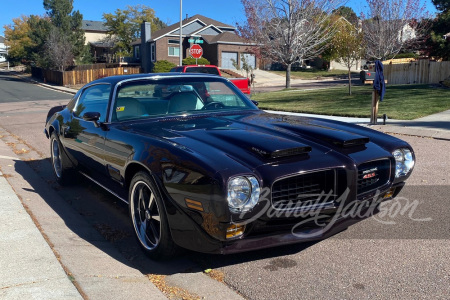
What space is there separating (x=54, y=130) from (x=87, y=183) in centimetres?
89

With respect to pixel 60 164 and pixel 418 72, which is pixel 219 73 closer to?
pixel 60 164

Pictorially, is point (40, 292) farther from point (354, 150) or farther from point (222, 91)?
point (222, 91)

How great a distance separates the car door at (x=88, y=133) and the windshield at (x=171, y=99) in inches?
9.7

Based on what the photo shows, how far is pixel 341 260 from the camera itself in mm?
3723

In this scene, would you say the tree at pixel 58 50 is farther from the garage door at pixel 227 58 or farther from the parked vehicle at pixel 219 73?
the parked vehicle at pixel 219 73

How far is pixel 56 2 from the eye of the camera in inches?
2301

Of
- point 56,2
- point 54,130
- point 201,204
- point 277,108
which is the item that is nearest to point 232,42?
point 56,2

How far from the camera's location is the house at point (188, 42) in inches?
1961

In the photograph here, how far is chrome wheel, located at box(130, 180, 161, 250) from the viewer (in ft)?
12.4

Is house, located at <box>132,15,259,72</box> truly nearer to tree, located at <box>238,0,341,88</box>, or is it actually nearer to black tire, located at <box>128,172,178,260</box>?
tree, located at <box>238,0,341,88</box>

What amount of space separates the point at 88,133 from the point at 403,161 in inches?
130

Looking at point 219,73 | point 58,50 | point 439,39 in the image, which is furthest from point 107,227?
point 58,50

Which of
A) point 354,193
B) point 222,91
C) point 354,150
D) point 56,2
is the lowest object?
point 354,193

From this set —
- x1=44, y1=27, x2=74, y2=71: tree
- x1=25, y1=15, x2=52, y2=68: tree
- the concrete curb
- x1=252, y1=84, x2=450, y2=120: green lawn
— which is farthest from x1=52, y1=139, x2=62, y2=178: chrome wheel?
x1=25, y1=15, x2=52, y2=68: tree
